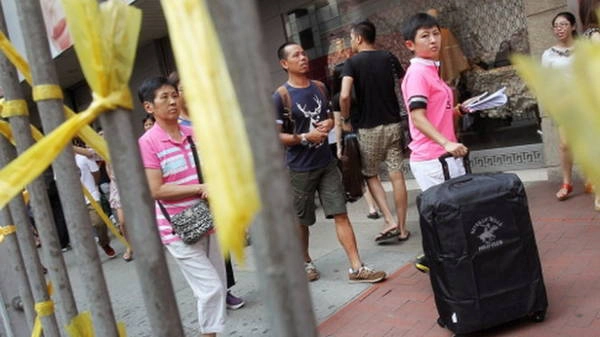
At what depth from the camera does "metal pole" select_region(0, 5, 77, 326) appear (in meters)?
1.82

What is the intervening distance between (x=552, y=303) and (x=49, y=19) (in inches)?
321

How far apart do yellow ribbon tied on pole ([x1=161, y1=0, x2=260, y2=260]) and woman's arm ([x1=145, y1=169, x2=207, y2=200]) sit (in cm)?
238

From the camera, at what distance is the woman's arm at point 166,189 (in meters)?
3.12

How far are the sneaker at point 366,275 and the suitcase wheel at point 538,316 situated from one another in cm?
126

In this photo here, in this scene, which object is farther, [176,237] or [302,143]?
[302,143]

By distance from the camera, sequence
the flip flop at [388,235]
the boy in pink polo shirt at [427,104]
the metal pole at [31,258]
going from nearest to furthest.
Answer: the metal pole at [31,258]
the boy in pink polo shirt at [427,104]
the flip flop at [388,235]

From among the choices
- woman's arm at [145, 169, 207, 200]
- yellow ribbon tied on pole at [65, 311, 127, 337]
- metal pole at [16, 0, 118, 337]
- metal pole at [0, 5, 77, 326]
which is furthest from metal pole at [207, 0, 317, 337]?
woman's arm at [145, 169, 207, 200]

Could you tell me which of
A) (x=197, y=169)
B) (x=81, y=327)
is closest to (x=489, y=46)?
(x=197, y=169)

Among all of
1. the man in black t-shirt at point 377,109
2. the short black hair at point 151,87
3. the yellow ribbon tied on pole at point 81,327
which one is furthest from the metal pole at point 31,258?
the man in black t-shirt at point 377,109

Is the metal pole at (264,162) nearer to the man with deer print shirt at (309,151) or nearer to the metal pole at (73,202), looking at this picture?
the metal pole at (73,202)

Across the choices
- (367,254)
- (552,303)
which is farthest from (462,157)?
(367,254)

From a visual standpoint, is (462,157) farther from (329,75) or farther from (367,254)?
(329,75)

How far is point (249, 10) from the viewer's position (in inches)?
30.5

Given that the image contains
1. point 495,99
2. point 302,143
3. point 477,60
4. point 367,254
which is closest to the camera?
point 495,99
